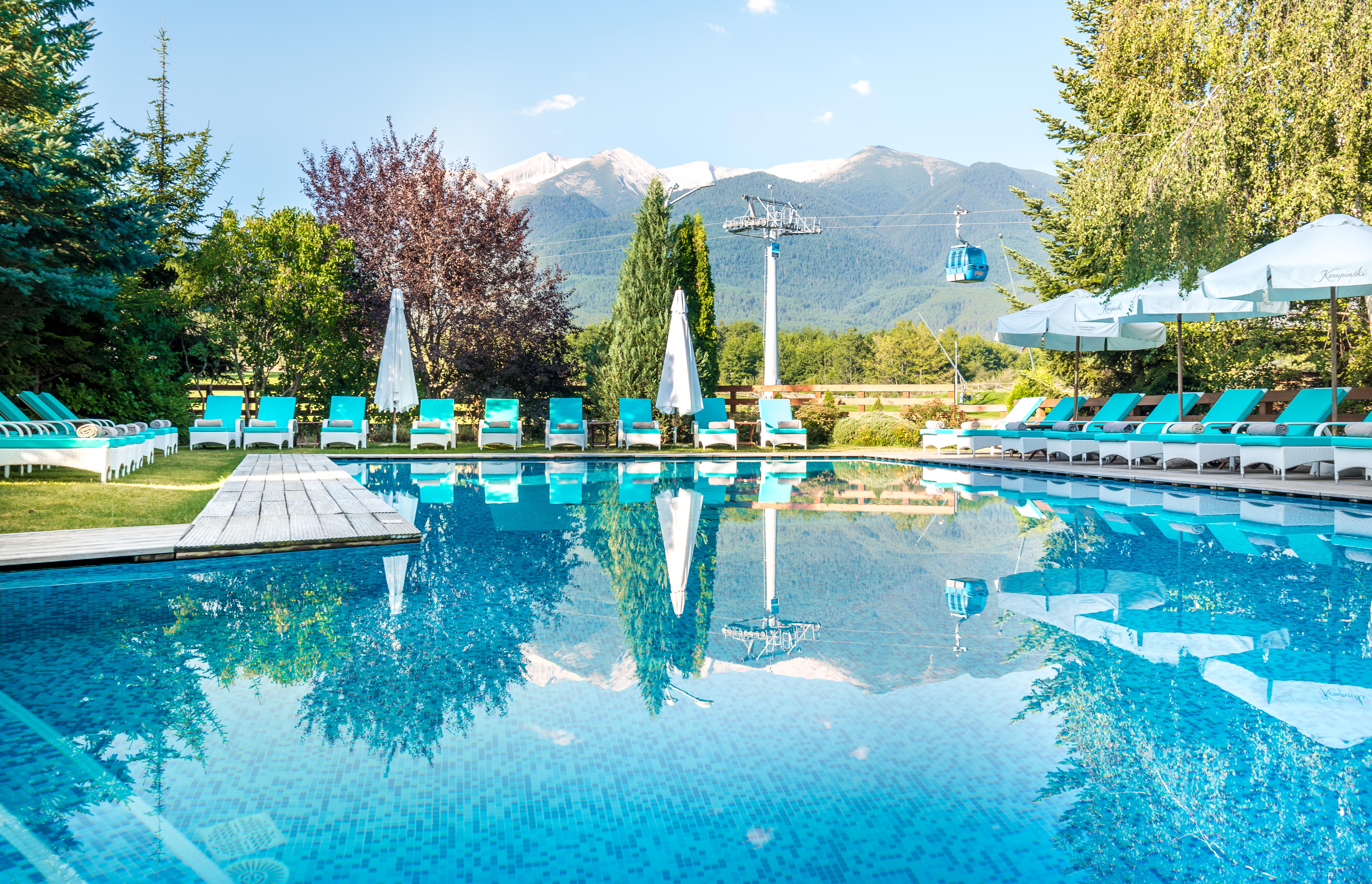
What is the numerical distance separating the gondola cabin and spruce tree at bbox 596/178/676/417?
7603 millimetres

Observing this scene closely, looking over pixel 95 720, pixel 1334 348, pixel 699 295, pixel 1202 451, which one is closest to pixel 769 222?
pixel 699 295

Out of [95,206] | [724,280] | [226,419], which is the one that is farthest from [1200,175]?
[724,280]

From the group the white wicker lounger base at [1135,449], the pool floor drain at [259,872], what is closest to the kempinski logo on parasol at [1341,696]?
the pool floor drain at [259,872]

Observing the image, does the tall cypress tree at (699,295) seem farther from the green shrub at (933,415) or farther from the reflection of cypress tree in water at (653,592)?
the reflection of cypress tree in water at (653,592)

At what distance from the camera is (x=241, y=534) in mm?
5719

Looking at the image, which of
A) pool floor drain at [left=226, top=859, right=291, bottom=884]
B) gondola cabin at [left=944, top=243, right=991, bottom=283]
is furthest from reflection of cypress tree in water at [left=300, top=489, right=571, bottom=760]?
gondola cabin at [left=944, top=243, right=991, bottom=283]

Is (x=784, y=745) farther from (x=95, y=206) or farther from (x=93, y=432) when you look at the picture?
(x=95, y=206)

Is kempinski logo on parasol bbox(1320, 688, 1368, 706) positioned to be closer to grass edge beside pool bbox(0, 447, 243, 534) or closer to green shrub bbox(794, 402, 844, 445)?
grass edge beside pool bbox(0, 447, 243, 534)

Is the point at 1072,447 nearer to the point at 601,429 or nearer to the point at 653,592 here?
the point at 601,429

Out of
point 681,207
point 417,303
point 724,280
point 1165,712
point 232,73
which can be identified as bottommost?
point 1165,712

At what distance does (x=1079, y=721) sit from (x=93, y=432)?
9.24 meters

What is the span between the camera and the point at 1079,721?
9.34 feet

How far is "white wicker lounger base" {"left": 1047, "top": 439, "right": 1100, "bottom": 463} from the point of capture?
12625mm

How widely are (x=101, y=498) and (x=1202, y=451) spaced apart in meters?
11.9
